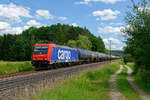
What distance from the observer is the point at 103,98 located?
13.8 m

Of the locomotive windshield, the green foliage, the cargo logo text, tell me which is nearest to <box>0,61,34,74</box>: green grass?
the locomotive windshield

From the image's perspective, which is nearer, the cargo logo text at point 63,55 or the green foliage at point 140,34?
the green foliage at point 140,34

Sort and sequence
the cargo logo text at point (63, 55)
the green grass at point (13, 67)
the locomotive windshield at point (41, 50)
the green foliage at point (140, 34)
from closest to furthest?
1. the green foliage at point (140, 34)
2. the green grass at point (13, 67)
3. the locomotive windshield at point (41, 50)
4. the cargo logo text at point (63, 55)

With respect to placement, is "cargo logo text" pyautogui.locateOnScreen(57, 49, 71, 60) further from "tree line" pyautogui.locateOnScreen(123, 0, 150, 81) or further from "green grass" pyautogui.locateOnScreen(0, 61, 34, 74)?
"tree line" pyautogui.locateOnScreen(123, 0, 150, 81)

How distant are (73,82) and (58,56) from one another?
11.1 m

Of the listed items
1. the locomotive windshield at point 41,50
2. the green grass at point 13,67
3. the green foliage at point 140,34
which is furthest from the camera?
the locomotive windshield at point 41,50

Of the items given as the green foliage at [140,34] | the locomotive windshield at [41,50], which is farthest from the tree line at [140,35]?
the locomotive windshield at [41,50]

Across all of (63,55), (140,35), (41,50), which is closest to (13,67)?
(41,50)

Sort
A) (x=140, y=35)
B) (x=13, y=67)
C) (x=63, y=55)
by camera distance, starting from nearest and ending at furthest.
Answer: (x=140, y=35)
(x=13, y=67)
(x=63, y=55)

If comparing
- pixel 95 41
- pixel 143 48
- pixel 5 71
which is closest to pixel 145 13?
pixel 143 48

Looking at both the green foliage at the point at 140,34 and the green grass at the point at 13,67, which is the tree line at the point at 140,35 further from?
the green grass at the point at 13,67

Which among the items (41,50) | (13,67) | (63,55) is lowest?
(13,67)

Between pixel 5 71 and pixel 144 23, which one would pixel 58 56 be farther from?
pixel 144 23

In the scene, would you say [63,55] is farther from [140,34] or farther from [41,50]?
[140,34]
